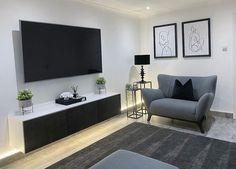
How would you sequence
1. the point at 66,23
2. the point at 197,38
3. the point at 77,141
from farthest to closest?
the point at 197,38 → the point at 66,23 → the point at 77,141

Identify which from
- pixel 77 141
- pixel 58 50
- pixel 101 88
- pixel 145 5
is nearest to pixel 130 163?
pixel 77 141

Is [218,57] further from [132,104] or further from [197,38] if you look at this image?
[132,104]

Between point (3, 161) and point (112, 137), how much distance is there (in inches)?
62.5

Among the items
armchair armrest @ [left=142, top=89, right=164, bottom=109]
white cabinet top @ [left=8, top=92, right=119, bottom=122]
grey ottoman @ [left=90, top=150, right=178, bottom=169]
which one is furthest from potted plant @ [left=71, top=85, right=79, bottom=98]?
grey ottoman @ [left=90, top=150, right=178, bottom=169]

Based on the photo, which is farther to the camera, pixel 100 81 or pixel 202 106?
pixel 100 81

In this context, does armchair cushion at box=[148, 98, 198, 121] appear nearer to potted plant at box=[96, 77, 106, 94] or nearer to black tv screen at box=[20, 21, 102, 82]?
potted plant at box=[96, 77, 106, 94]

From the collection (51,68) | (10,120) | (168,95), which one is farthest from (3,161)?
(168,95)

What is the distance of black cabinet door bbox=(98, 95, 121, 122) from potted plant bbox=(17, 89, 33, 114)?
1229mm

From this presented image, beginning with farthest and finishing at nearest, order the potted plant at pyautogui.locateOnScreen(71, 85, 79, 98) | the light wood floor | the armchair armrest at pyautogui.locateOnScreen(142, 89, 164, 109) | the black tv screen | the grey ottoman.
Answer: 1. the armchair armrest at pyautogui.locateOnScreen(142, 89, 164, 109)
2. the potted plant at pyautogui.locateOnScreen(71, 85, 79, 98)
3. the black tv screen
4. the light wood floor
5. the grey ottoman

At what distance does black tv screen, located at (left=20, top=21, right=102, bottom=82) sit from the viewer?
2928 millimetres

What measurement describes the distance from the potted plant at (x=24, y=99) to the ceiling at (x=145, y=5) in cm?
195

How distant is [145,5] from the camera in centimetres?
419

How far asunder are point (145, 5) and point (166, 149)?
9.34 feet

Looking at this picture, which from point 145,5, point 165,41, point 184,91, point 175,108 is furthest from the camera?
point 165,41
